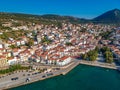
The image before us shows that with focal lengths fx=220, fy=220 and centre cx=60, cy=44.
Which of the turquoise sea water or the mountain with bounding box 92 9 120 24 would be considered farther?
the mountain with bounding box 92 9 120 24

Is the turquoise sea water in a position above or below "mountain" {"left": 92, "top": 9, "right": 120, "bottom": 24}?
below

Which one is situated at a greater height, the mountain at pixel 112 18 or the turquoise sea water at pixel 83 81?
the mountain at pixel 112 18

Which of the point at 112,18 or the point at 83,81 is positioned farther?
the point at 112,18

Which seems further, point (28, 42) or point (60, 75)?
point (28, 42)

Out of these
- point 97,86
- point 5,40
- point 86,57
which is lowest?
point 97,86

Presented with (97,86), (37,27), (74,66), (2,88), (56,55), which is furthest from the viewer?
(37,27)

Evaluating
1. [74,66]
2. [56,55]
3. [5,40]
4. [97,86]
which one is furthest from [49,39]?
[97,86]

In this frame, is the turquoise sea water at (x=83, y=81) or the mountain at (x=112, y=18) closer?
the turquoise sea water at (x=83, y=81)

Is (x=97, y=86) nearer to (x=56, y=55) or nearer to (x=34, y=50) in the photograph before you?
(x=56, y=55)
